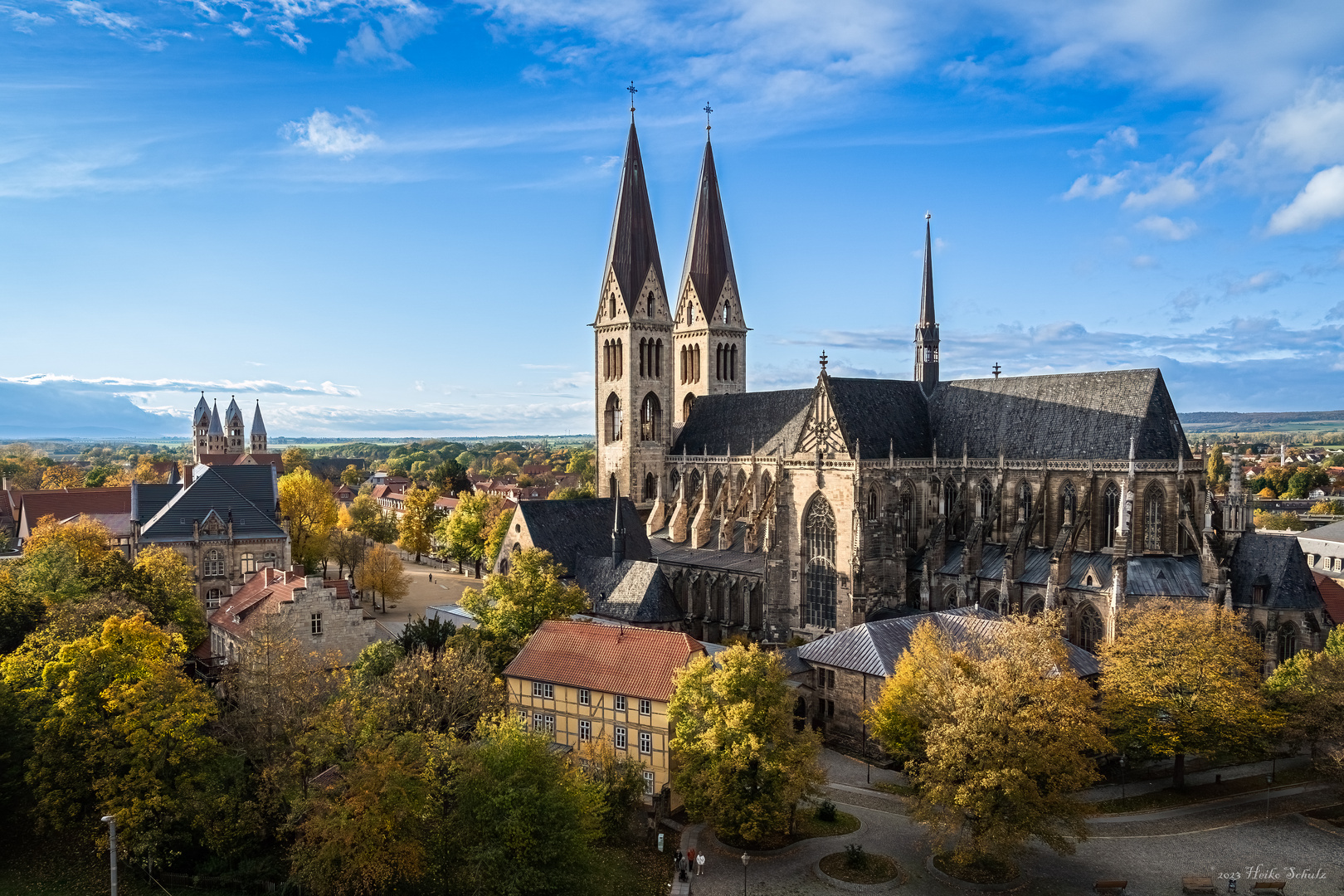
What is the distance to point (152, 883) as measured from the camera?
37.9 metres

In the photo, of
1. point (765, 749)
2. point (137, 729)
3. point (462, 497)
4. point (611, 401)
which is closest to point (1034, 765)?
point (765, 749)

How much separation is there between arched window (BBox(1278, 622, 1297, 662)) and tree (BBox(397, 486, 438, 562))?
8836cm

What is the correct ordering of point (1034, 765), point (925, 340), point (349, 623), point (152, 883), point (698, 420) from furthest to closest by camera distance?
point (698, 420) < point (925, 340) < point (349, 623) < point (152, 883) < point (1034, 765)

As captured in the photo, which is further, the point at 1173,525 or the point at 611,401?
the point at 611,401

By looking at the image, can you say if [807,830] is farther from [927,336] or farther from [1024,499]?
[927,336]

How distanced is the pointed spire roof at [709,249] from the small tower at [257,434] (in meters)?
97.8

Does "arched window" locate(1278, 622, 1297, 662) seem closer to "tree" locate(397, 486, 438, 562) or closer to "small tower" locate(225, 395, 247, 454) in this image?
"tree" locate(397, 486, 438, 562)

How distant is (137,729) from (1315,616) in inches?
2356

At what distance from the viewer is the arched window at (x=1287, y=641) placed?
5356cm

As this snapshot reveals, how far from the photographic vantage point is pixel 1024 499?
64625mm

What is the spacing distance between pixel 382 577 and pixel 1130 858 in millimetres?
61539

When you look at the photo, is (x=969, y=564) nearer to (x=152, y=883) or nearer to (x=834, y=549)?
(x=834, y=549)

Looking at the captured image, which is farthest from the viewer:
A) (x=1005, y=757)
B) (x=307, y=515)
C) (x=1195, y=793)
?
(x=307, y=515)

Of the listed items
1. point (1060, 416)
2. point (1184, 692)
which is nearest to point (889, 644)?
point (1184, 692)
